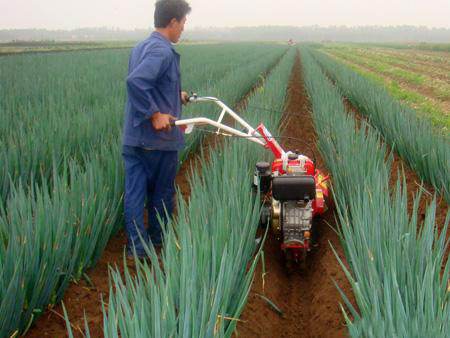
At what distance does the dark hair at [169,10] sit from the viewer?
2.72 m

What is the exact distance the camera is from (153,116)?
2664mm

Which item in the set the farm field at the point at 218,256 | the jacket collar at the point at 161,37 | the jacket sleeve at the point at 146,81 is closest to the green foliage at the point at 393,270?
the farm field at the point at 218,256

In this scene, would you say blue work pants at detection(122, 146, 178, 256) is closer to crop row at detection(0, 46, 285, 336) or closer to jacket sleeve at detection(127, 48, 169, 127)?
crop row at detection(0, 46, 285, 336)

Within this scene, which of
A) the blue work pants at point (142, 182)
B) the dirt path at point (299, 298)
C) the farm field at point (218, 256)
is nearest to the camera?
the farm field at point (218, 256)

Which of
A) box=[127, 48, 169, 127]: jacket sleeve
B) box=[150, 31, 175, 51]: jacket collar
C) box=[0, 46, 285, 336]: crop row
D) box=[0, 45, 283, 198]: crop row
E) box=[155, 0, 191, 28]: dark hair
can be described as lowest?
box=[0, 46, 285, 336]: crop row

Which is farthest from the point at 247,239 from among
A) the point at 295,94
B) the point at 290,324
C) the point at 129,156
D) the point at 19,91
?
the point at 295,94

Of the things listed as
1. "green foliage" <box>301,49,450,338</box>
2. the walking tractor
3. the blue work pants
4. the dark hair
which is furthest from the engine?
the dark hair

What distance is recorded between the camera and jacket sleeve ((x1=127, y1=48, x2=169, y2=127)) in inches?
103

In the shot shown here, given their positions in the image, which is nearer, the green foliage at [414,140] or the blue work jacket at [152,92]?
the blue work jacket at [152,92]

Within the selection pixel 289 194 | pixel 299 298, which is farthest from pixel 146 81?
pixel 299 298

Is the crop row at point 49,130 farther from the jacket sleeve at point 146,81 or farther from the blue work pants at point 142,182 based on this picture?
the jacket sleeve at point 146,81

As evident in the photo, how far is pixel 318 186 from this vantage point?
2986 millimetres

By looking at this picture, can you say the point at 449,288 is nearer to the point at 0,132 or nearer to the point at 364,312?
the point at 364,312

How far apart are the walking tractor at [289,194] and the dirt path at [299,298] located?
0.13 metres
